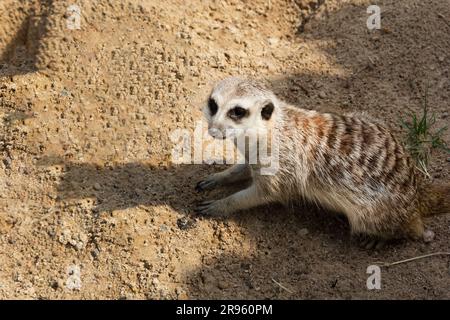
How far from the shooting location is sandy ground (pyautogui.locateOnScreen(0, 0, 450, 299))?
2.83 m

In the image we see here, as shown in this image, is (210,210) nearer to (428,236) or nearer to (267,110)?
(267,110)

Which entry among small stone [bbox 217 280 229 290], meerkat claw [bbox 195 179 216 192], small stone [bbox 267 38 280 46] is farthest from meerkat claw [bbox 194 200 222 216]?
small stone [bbox 267 38 280 46]

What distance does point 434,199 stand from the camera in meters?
2.98

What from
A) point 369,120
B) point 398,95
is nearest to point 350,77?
point 398,95

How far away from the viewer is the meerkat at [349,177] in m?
2.88

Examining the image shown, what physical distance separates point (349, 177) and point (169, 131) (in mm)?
1021

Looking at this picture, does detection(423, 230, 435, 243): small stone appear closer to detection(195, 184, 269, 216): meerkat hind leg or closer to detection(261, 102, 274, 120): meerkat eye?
detection(195, 184, 269, 216): meerkat hind leg

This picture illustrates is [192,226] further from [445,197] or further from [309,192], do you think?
[445,197]

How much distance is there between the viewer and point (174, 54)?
359cm

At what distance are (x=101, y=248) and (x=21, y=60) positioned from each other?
1446mm

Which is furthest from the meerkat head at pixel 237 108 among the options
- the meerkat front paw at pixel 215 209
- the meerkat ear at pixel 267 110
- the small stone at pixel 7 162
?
the small stone at pixel 7 162

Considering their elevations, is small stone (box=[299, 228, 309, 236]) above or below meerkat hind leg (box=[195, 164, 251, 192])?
below

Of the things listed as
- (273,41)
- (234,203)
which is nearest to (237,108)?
(234,203)

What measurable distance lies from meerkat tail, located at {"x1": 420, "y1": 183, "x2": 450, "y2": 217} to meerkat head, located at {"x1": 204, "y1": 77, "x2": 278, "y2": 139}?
869 mm
